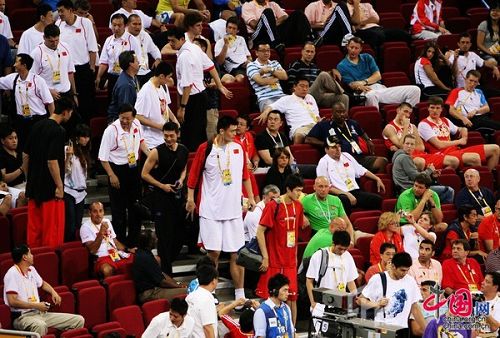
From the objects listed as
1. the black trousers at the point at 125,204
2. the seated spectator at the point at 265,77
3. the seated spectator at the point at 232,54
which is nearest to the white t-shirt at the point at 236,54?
the seated spectator at the point at 232,54

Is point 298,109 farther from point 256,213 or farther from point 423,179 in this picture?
point 256,213

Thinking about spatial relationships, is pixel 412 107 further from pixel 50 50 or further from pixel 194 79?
pixel 50 50

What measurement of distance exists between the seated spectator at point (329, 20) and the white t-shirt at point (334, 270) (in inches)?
196

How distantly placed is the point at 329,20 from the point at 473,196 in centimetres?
340

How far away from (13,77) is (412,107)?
4.46 m

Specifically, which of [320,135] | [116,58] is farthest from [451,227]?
[116,58]

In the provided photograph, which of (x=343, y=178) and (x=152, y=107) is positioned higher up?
(x=152, y=107)

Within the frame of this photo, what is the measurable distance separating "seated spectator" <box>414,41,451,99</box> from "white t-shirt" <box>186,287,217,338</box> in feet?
20.6

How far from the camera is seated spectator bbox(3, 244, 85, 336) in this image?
11758 millimetres

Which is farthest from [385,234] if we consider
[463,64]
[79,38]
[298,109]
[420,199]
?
[463,64]

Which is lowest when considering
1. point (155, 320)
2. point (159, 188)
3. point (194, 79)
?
point (155, 320)

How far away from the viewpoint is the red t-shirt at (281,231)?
495 inches

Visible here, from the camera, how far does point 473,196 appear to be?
14.5 metres

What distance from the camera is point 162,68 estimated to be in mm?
13875
